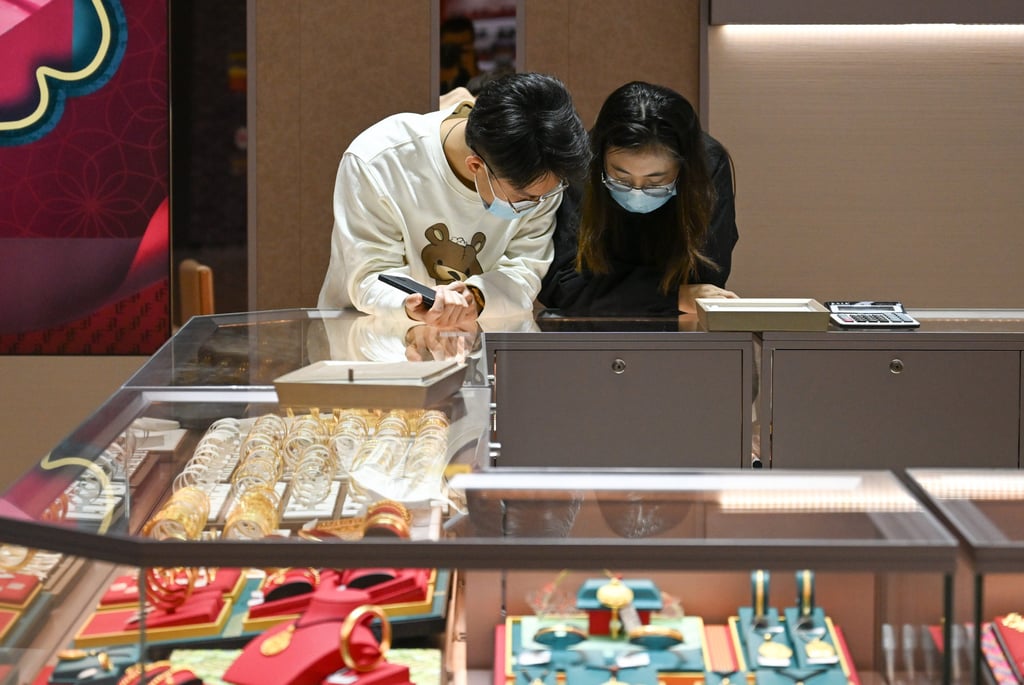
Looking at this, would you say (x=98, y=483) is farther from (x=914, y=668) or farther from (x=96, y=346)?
(x=96, y=346)

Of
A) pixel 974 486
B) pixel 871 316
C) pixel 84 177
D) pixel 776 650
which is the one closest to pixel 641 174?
pixel 871 316

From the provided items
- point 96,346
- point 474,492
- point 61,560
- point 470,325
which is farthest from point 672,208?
point 96,346

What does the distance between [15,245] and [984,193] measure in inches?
139

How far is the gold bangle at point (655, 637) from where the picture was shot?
111cm

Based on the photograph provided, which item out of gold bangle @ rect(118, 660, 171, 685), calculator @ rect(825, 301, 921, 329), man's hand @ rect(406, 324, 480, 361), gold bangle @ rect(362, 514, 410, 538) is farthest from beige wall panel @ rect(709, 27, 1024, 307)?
gold bangle @ rect(118, 660, 171, 685)

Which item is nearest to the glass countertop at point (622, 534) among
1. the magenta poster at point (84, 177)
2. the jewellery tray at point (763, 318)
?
the jewellery tray at point (763, 318)

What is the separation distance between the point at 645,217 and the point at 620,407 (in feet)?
1.61

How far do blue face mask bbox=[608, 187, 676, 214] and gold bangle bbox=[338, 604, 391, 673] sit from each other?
5.10 ft

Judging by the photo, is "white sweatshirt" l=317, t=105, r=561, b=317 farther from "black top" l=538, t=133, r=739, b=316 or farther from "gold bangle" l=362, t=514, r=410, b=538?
"gold bangle" l=362, t=514, r=410, b=538

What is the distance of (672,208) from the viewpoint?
265 centimetres

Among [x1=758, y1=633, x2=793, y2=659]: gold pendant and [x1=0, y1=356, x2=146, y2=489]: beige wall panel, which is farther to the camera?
[x1=0, y1=356, x2=146, y2=489]: beige wall panel

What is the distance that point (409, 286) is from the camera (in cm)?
234

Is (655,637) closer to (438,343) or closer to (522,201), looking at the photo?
(438,343)

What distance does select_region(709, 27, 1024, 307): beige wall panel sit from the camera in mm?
4082
